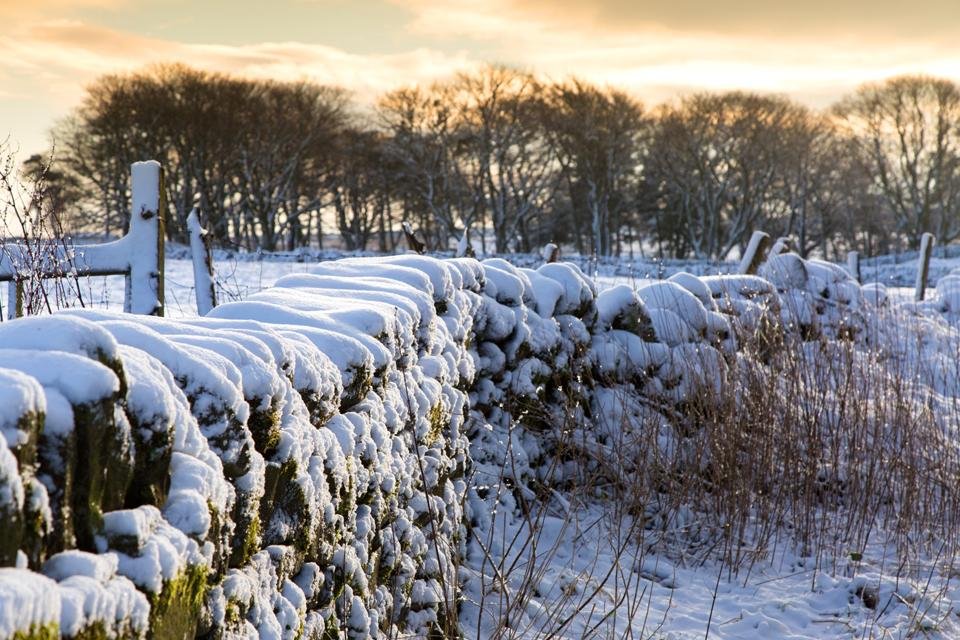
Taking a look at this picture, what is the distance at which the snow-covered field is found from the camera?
1298mm

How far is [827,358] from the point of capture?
5.37 metres

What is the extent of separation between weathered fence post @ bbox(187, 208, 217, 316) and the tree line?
21621mm

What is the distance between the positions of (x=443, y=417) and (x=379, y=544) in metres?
1.07

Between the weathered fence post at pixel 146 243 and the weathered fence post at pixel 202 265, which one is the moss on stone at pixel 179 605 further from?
the weathered fence post at pixel 202 265

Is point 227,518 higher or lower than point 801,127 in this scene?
lower

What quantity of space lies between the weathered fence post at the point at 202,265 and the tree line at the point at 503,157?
21.6m

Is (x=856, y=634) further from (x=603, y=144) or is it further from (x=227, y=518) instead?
(x=603, y=144)

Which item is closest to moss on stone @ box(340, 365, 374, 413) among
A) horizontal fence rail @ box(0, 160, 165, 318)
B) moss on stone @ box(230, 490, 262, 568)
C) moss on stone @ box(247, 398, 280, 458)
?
moss on stone @ box(247, 398, 280, 458)

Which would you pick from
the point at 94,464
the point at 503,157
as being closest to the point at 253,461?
the point at 94,464

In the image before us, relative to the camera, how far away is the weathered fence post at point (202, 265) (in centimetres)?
613

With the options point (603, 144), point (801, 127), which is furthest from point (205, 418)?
point (801, 127)

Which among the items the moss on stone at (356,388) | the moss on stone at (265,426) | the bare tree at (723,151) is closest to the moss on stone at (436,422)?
the moss on stone at (356,388)

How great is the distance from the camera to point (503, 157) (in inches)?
1229

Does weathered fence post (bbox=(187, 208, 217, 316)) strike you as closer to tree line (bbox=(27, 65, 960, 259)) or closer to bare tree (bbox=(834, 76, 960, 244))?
tree line (bbox=(27, 65, 960, 259))
